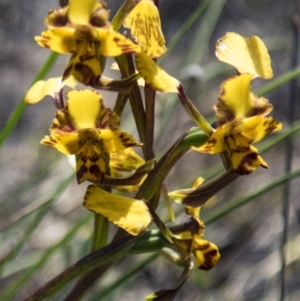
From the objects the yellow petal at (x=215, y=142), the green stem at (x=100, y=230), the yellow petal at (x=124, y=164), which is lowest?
the green stem at (x=100, y=230)

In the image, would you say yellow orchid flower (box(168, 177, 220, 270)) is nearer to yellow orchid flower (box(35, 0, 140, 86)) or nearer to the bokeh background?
yellow orchid flower (box(35, 0, 140, 86))

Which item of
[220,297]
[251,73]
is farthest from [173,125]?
[251,73]

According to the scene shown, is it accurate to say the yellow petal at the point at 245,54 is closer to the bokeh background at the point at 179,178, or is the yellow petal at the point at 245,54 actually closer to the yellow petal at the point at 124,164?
the yellow petal at the point at 124,164

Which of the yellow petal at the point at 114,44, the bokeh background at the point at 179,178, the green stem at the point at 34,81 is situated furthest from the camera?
the bokeh background at the point at 179,178

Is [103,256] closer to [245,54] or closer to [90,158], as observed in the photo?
[90,158]

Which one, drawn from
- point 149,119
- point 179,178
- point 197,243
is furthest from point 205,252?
point 179,178

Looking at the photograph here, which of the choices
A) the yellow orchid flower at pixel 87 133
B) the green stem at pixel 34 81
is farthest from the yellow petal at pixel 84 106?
the green stem at pixel 34 81
